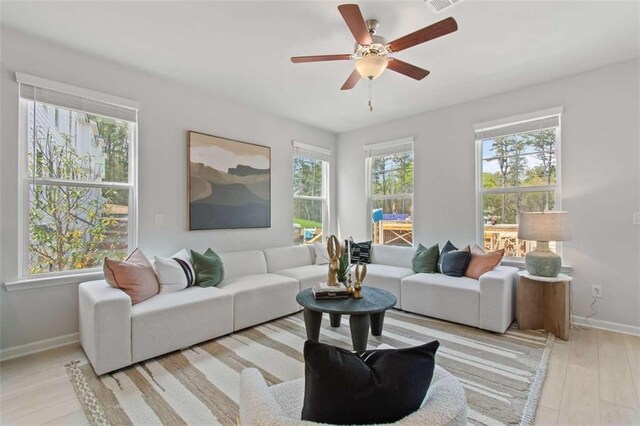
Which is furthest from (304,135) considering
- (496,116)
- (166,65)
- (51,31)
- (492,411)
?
(492,411)

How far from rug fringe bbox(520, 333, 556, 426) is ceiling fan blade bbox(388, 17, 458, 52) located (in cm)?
234

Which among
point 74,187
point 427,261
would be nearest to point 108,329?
point 74,187

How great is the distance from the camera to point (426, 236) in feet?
14.4

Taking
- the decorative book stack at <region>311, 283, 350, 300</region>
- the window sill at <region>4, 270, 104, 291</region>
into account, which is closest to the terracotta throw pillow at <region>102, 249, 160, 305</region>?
the window sill at <region>4, 270, 104, 291</region>

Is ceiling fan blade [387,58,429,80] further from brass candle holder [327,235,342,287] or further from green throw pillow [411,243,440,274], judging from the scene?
green throw pillow [411,243,440,274]

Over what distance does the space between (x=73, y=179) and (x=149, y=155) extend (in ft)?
2.32

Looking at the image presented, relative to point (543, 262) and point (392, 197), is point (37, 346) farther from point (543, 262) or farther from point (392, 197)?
point (543, 262)

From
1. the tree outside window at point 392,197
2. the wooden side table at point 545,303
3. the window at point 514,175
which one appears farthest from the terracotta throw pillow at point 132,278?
the window at point 514,175

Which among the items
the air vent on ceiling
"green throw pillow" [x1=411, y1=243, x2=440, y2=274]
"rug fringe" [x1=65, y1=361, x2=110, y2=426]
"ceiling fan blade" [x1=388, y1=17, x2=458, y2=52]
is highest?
the air vent on ceiling

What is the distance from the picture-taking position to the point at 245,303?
307 cm

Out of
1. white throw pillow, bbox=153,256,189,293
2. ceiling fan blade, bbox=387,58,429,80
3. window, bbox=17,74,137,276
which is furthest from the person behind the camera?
white throw pillow, bbox=153,256,189,293

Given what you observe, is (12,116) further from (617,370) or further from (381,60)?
(617,370)

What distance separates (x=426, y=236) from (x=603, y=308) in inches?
78.0

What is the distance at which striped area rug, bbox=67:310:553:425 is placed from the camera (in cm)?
182
